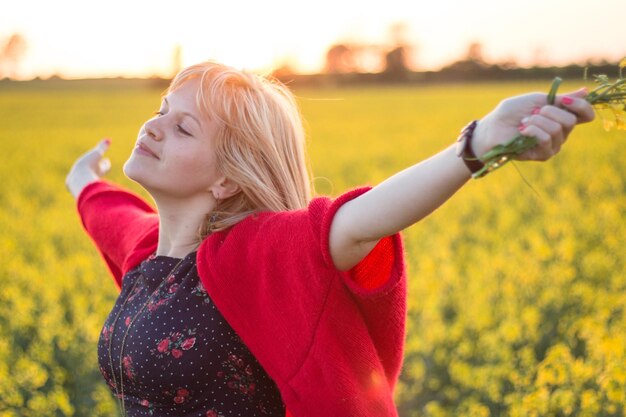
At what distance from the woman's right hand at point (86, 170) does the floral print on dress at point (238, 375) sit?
1.18 m

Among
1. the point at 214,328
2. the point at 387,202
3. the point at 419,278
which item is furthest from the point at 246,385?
the point at 419,278

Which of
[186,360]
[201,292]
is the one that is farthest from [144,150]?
[186,360]

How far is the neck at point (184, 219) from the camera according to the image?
75.5 inches

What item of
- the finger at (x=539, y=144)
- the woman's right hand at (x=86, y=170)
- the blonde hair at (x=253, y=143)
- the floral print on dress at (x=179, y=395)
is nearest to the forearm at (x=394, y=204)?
the finger at (x=539, y=144)

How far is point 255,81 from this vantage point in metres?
1.88

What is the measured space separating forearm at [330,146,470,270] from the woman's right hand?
1467 mm

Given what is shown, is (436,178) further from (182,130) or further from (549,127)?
(182,130)

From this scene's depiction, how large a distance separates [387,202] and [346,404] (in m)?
0.47

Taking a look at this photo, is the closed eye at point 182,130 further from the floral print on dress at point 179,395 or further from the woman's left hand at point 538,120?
the woman's left hand at point 538,120

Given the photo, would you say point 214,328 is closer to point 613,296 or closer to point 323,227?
point 323,227

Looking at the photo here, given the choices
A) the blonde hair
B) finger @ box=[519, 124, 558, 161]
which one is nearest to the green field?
finger @ box=[519, 124, 558, 161]

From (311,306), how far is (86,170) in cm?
147

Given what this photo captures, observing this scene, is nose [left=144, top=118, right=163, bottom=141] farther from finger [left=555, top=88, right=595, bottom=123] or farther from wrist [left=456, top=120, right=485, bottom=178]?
finger [left=555, top=88, right=595, bottom=123]

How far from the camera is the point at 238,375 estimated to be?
178cm
